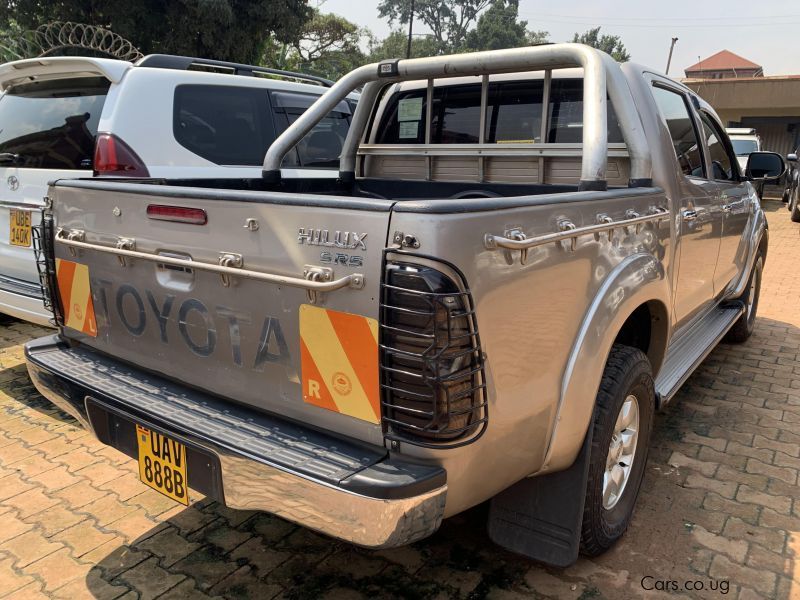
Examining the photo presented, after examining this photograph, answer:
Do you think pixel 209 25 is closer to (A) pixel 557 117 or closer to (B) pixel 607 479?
(A) pixel 557 117

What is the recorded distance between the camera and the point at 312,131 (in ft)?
17.8

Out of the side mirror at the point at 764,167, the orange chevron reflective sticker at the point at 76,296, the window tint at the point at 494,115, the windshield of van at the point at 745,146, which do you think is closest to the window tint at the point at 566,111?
the window tint at the point at 494,115

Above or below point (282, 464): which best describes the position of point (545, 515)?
below

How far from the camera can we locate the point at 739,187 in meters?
4.19

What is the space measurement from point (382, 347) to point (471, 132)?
83.6 inches

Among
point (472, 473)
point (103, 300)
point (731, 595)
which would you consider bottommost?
point (731, 595)

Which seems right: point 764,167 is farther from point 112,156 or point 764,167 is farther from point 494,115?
point 112,156

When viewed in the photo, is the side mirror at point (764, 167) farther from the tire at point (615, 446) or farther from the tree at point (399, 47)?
the tree at point (399, 47)

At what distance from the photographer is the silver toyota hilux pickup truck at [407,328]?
64.3 inches

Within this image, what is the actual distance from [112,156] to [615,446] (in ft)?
11.2

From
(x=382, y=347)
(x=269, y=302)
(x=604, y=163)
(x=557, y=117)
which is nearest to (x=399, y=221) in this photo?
(x=382, y=347)

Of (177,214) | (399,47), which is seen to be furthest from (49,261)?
(399,47)

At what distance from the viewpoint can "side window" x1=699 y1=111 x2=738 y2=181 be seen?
12.8 ft

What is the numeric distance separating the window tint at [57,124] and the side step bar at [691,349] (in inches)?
145
